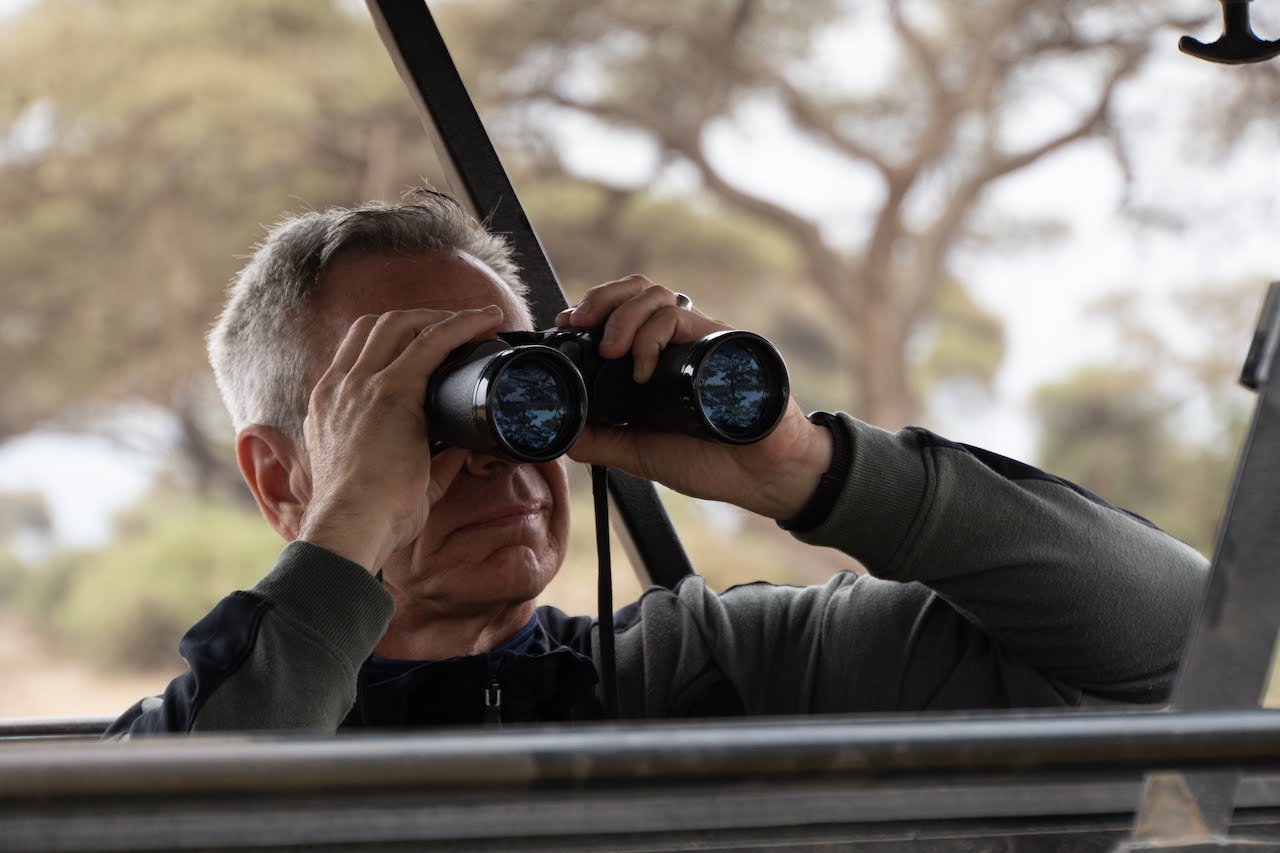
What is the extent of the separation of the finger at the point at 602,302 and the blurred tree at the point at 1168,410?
906 cm

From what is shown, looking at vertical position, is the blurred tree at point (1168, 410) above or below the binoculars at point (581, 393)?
above

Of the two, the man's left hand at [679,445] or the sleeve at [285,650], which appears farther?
the man's left hand at [679,445]

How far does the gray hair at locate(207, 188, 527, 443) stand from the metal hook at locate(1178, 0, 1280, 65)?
73 centimetres

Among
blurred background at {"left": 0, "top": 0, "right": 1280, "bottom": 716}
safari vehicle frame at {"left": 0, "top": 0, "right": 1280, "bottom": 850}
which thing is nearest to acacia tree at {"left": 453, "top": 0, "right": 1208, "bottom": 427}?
blurred background at {"left": 0, "top": 0, "right": 1280, "bottom": 716}

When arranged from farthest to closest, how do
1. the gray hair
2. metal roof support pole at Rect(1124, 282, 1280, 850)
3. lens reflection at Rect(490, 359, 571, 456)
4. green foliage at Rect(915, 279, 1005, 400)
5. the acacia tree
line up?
green foliage at Rect(915, 279, 1005, 400) → the acacia tree → the gray hair → lens reflection at Rect(490, 359, 571, 456) → metal roof support pole at Rect(1124, 282, 1280, 850)

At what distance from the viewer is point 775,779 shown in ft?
1.79

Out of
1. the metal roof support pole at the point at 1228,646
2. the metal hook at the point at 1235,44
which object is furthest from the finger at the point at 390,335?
the metal roof support pole at the point at 1228,646

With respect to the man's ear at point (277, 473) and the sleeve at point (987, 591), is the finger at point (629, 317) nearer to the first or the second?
the sleeve at point (987, 591)

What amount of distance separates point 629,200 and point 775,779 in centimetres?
988

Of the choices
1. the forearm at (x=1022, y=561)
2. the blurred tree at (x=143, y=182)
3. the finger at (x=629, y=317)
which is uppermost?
the blurred tree at (x=143, y=182)

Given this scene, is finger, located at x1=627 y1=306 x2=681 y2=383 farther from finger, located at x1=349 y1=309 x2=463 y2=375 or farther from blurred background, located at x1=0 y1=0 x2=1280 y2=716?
blurred background, located at x1=0 y1=0 x2=1280 y2=716

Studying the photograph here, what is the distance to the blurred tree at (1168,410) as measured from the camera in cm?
1012

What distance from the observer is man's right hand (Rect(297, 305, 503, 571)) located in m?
1.27

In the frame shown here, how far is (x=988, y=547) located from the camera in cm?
143
